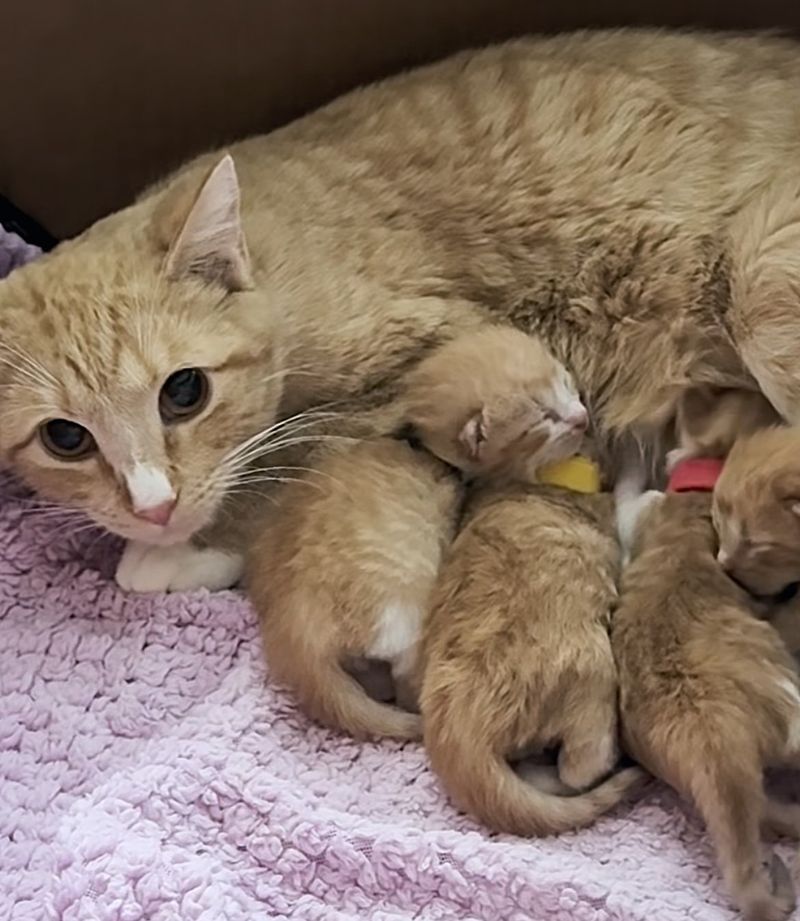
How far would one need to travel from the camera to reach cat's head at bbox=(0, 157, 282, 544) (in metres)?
1.59

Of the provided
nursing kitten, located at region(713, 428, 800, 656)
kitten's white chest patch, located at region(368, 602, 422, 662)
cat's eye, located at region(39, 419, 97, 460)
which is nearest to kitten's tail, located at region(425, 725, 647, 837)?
kitten's white chest patch, located at region(368, 602, 422, 662)

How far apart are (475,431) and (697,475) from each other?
25 centimetres

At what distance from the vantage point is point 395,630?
1585mm

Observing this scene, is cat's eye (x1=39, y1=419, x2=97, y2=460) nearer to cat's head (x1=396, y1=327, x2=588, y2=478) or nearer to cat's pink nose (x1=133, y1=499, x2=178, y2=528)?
cat's pink nose (x1=133, y1=499, x2=178, y2=528)

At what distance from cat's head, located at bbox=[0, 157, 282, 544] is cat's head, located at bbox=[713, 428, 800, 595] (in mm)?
519

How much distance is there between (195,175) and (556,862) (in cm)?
84

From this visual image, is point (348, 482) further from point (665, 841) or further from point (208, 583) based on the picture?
point (665, 841)

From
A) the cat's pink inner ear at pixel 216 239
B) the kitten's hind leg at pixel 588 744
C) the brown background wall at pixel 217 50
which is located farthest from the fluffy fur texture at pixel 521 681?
the brown background wall at pixel 217 50

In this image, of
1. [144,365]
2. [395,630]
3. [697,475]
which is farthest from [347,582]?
[697,475]

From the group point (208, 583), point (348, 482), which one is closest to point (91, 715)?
point (208, 583)

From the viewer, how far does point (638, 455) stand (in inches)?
71.9

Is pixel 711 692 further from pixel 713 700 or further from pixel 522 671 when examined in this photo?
pixel 522 671

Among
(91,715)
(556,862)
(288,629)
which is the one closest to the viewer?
(556,862)

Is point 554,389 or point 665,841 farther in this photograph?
point 554,389
